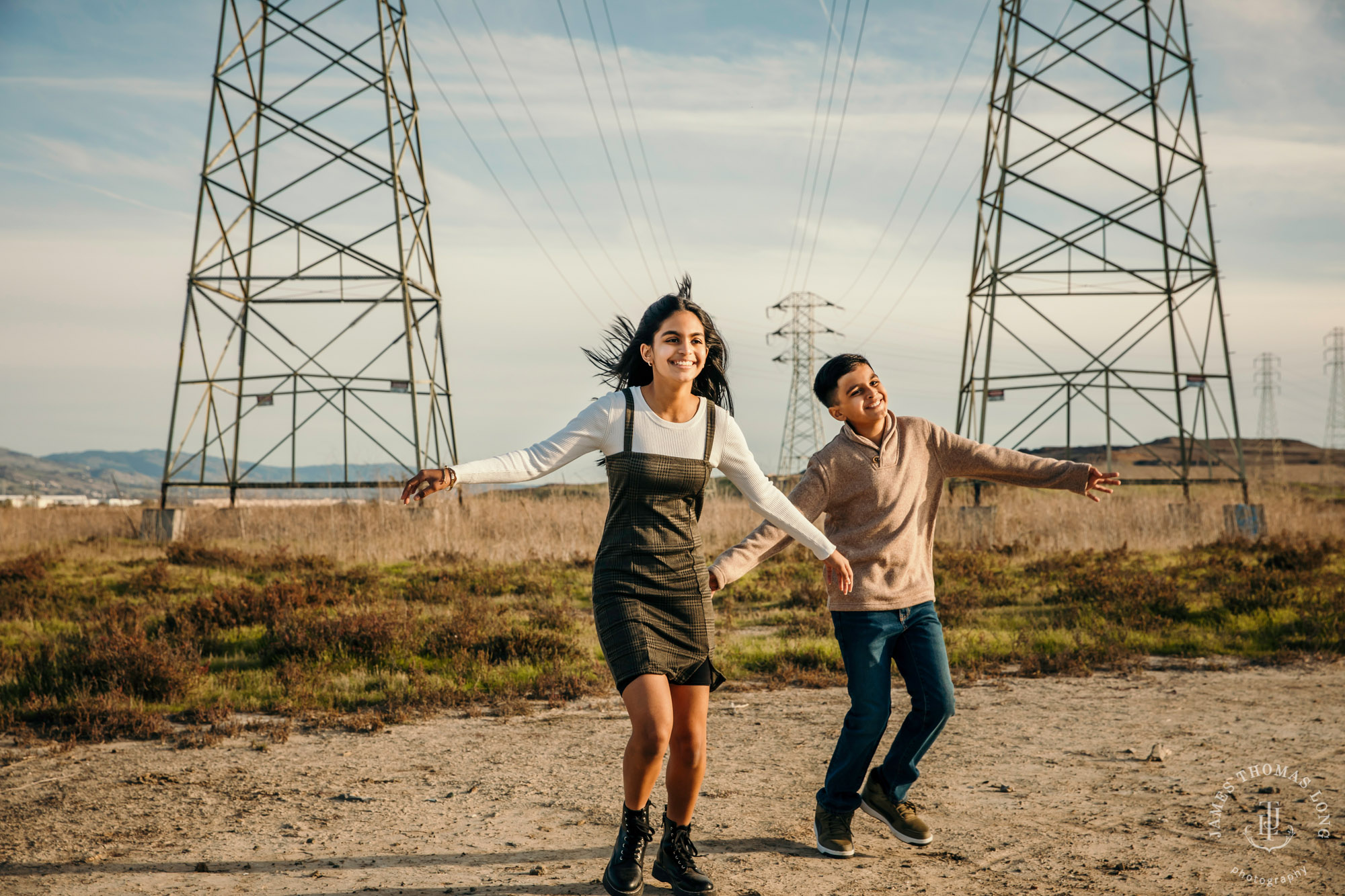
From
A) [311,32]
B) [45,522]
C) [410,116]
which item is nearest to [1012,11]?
[410,116]

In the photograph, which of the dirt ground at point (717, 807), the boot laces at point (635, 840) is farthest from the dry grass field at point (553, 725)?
the boot laces at point (635, 840)

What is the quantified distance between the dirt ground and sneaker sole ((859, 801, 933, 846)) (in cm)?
6

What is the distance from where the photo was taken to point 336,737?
6227 mm

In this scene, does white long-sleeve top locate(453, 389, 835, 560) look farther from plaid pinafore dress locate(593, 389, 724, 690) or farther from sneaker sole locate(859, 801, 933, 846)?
sneaker sole locate(859, 801, 933, 846)

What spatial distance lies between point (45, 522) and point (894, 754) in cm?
2154

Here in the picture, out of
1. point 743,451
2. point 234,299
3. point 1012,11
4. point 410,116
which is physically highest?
point 1012,11

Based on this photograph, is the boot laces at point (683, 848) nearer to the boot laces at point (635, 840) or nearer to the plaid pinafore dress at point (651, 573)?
the boot laces at point (635, 840)

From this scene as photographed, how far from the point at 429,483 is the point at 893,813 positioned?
2426 millimetres

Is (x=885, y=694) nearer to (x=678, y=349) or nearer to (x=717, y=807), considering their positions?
(x=717, y=807)

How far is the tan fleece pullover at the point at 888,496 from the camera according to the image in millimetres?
3996

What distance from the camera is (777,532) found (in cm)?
416

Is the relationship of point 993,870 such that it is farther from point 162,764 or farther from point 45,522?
point 45,522

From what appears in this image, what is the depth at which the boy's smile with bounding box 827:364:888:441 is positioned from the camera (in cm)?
416

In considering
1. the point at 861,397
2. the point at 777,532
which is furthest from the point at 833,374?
the point at 777,532
